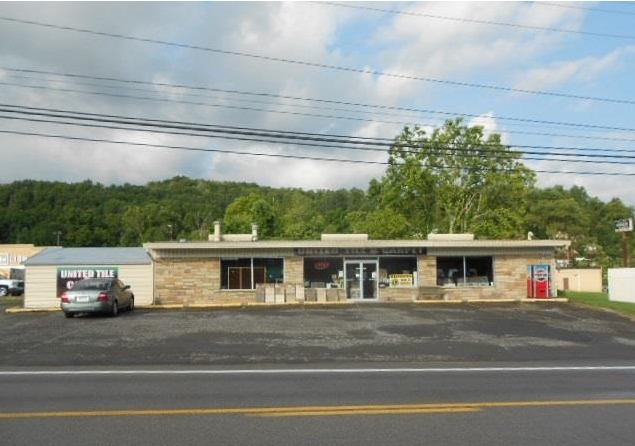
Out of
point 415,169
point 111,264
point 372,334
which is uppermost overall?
point 415,169

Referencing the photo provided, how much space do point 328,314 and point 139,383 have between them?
13.9 metres

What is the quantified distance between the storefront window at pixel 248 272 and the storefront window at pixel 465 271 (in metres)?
8.04

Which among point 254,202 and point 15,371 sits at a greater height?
point 254,202

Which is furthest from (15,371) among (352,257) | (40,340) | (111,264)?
(352,257)

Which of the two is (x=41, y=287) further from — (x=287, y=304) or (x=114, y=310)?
(x=287, y=304)

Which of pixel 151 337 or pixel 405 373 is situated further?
pixel 151 337

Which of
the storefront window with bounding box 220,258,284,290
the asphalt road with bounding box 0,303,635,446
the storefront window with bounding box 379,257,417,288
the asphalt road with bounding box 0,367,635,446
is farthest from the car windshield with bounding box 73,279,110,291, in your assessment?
the storefront window with bounding box 379,257,417,288

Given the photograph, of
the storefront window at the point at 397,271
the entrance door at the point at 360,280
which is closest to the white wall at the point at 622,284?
the storefront window at the point at 397,271

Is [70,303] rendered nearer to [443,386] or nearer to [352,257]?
[352,257]

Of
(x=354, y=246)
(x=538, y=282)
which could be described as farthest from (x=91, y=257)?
(x=538, y=282)

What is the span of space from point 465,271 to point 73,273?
18868mm

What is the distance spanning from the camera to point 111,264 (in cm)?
2870

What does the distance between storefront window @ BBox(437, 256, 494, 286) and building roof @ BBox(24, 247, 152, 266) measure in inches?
562

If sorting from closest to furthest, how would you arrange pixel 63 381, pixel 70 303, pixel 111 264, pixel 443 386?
pixel 443 386
pixel 63 381
pixel 70 303
pixel 111 264
